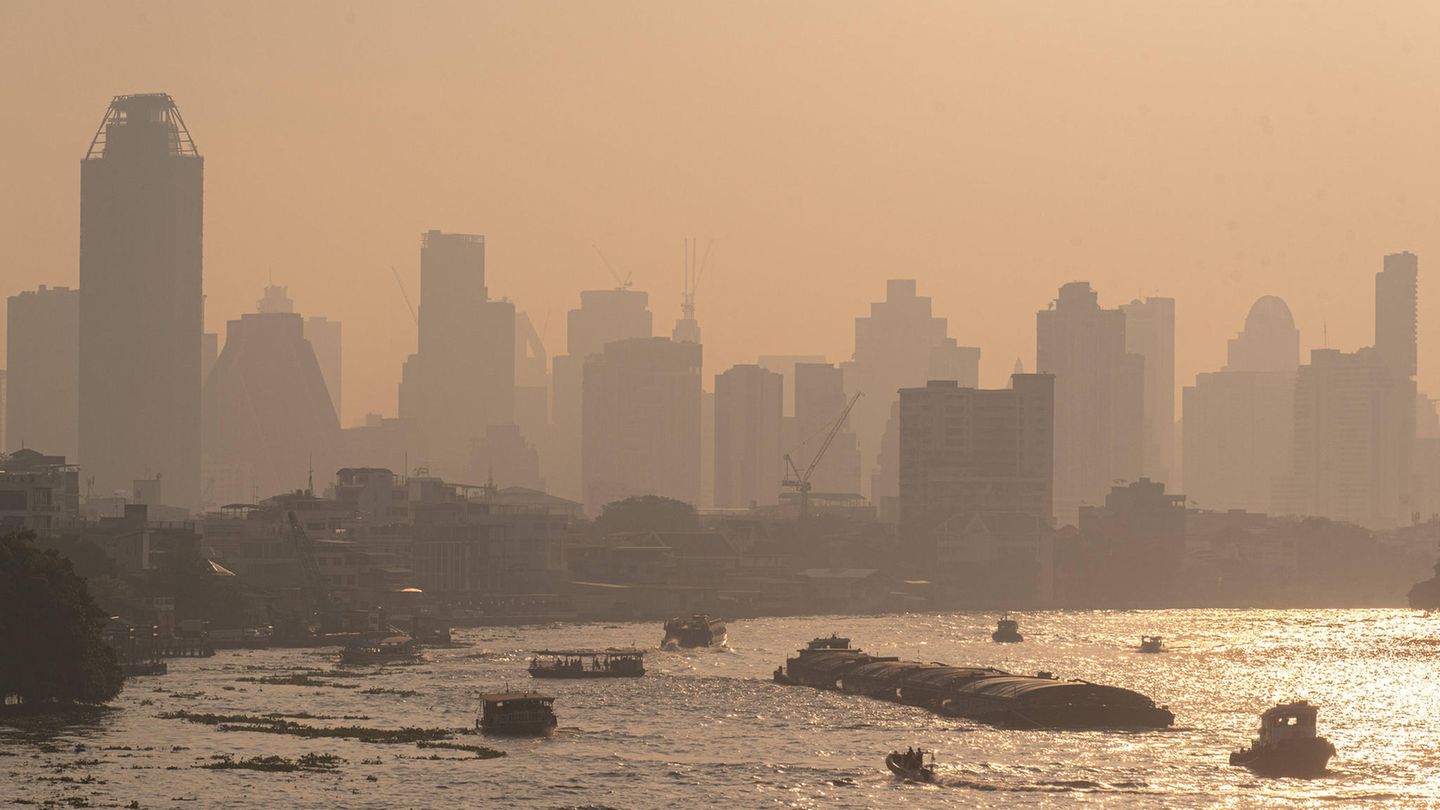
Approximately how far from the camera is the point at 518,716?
120688 mm

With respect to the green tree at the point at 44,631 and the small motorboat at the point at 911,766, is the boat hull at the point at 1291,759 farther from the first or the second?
the green tree at the point at 44,631

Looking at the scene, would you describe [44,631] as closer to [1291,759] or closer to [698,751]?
[698,751]

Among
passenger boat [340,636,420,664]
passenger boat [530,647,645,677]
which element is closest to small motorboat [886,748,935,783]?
passenger boat [530,647,645,677]

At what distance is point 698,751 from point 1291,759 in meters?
30.3

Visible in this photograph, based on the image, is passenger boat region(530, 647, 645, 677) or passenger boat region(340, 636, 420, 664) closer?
passenger boat region(530, 647, 645, 677)

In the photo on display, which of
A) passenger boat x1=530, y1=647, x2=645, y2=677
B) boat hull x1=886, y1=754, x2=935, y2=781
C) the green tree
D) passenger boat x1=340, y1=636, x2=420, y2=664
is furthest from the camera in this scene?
passenger boat x1=340, y1=636, x2=420, y2=664

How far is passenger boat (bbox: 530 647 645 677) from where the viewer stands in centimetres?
16138

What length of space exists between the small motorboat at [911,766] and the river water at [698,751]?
820mm

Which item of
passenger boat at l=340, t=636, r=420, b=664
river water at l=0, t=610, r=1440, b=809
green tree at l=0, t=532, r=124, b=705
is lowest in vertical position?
river water at l=0, t=610, r=1440, b=809

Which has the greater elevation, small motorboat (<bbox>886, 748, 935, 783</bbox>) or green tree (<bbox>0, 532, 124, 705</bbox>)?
green tree (<bbox>0, 532, 124, 705</bbox>)

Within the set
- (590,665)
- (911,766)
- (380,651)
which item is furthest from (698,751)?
(380,651)

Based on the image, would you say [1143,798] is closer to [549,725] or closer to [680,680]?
[549,725]

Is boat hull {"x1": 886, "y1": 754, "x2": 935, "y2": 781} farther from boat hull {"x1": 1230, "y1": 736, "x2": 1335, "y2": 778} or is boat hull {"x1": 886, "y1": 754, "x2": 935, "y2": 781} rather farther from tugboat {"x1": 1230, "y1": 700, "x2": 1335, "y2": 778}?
tugboat {"x1": 1230, "y1": 700, "x2": 1335, "y2": 778}

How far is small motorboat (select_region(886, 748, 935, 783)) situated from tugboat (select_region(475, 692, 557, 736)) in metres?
23.6
